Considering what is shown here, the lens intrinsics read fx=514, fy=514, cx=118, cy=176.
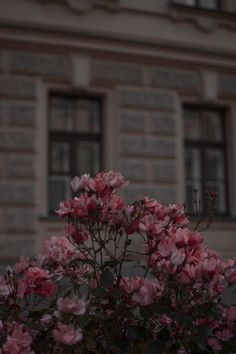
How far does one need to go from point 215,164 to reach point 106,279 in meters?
6.90

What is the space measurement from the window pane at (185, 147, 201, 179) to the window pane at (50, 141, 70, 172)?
189 centimetres

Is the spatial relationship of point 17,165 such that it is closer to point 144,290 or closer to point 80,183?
point 80,183

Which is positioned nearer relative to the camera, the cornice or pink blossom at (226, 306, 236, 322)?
pink blossom at (226, 306, 236, 322)

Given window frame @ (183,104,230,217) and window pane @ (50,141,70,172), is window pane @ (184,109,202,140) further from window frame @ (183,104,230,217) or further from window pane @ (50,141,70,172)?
window pane @ (50,141,70,172)

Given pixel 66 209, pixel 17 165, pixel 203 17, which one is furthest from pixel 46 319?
pixel 203 17

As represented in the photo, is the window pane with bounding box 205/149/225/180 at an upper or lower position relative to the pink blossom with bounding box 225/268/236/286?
upper

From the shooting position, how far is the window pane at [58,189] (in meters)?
7.37

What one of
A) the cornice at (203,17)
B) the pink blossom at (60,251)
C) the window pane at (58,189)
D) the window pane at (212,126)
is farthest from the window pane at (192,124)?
the pink blossom at (60,251)

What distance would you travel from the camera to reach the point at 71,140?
24.9ft

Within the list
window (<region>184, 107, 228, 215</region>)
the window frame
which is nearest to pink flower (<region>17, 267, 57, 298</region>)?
window (<region>184, 107, 228, 215</region>)

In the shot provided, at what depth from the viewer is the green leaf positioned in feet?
5.21

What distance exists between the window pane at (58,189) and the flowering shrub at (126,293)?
5589 mm

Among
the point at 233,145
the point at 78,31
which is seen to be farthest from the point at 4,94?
the point at 233,145

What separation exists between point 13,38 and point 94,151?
197cm
